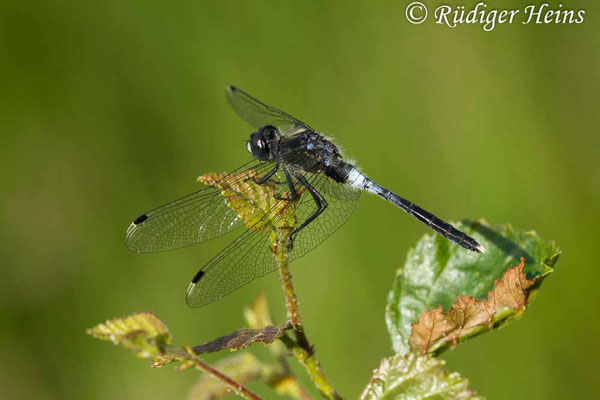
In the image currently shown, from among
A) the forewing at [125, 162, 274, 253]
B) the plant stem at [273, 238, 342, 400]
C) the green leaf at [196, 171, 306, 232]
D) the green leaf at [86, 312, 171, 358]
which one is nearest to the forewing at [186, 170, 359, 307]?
the forewing at [125, 162, 274, 253]

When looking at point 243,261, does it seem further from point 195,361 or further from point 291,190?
point 195,361

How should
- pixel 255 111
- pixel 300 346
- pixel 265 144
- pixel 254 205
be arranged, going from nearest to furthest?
pixel 300 346, pixel 254 205, pixel 265 144, pixel 255 111

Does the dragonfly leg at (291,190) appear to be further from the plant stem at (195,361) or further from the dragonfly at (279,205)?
the plant stem at (195,361)

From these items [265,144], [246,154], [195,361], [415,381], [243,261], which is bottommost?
[415,381]

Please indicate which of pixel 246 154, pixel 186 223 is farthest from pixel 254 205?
pixel 246 154

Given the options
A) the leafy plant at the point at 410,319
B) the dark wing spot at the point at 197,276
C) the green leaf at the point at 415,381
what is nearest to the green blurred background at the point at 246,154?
the dark wing spot at the point at 197,276
